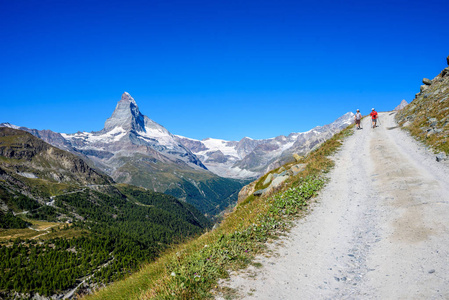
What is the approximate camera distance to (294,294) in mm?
7824

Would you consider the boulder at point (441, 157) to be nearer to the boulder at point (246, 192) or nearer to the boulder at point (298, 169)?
the boulder at point (298, 169)

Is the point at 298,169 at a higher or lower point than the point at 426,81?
lower

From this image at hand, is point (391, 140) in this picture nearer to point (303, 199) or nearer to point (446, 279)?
point (303, 199)

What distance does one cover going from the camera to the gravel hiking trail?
791 centimetres

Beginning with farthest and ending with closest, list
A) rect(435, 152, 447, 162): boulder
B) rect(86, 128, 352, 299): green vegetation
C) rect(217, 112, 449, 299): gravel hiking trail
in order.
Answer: rect(435, 152, 447, 162): boulder, rect(217, 112, 449, 299): gravel hiking trail, rect(86, 128, 352, 299): green vegetation

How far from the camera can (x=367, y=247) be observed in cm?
1102

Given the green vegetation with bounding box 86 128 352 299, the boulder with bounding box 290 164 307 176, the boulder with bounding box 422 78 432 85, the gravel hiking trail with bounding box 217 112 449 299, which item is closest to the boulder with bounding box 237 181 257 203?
the boulder with bounding box 290 164 307 176

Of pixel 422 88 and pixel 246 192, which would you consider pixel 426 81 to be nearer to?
pixel 422 88

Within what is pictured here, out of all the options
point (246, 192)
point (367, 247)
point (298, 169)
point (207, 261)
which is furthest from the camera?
point (246, 192)

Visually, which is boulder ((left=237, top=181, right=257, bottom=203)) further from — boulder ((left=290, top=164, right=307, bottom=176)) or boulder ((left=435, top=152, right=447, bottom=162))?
boulder ((left=435, top=152, right=447, bottom=162))

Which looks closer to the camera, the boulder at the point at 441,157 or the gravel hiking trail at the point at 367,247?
the gravel hiking trail at the point at 367,247

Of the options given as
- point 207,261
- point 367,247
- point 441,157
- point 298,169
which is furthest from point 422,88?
point 207,261

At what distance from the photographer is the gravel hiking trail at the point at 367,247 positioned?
26.0 feet

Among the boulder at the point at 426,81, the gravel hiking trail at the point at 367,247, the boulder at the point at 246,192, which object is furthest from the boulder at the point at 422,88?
the boulder at the point at 246,192
